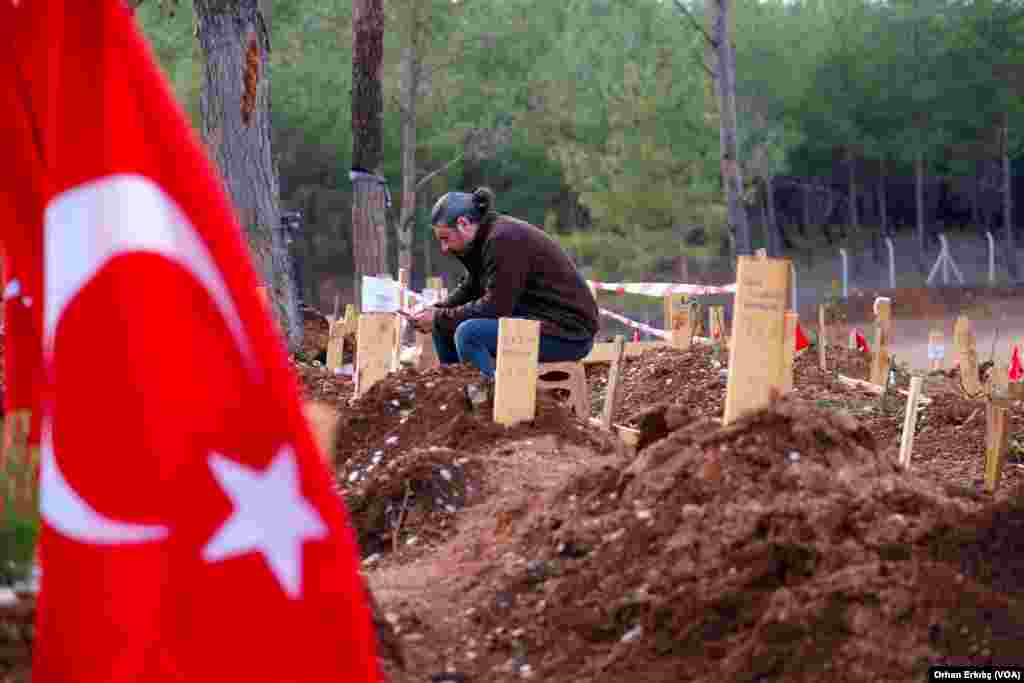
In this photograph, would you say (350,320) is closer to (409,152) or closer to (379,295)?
(379,295)

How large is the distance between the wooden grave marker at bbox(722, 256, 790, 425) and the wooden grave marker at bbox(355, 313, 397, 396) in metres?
4.16

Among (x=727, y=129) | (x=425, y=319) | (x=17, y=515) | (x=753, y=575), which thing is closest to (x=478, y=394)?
(x=425, y=319)

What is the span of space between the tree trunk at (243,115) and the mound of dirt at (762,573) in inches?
286

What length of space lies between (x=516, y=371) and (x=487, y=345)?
817mm

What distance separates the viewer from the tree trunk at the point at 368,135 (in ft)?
48.6

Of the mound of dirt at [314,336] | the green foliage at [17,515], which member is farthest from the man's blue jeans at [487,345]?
the green foliage at [17,515]

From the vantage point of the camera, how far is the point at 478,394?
7691 millimetres

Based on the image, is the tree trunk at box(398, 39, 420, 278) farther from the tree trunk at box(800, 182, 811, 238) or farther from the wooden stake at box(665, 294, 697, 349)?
the tree trunk at box(800, 182, 811, 238)

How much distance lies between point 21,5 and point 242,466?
992 mm

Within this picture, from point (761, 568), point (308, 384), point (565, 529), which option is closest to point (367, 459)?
point (308, 384)

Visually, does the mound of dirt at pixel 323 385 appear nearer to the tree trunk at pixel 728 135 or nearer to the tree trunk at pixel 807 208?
the tree trunk at pixel 728 135

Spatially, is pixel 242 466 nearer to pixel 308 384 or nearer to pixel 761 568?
pixel 761 568

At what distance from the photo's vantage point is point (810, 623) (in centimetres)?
368

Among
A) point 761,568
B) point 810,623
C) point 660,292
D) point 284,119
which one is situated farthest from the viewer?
point 284,119
